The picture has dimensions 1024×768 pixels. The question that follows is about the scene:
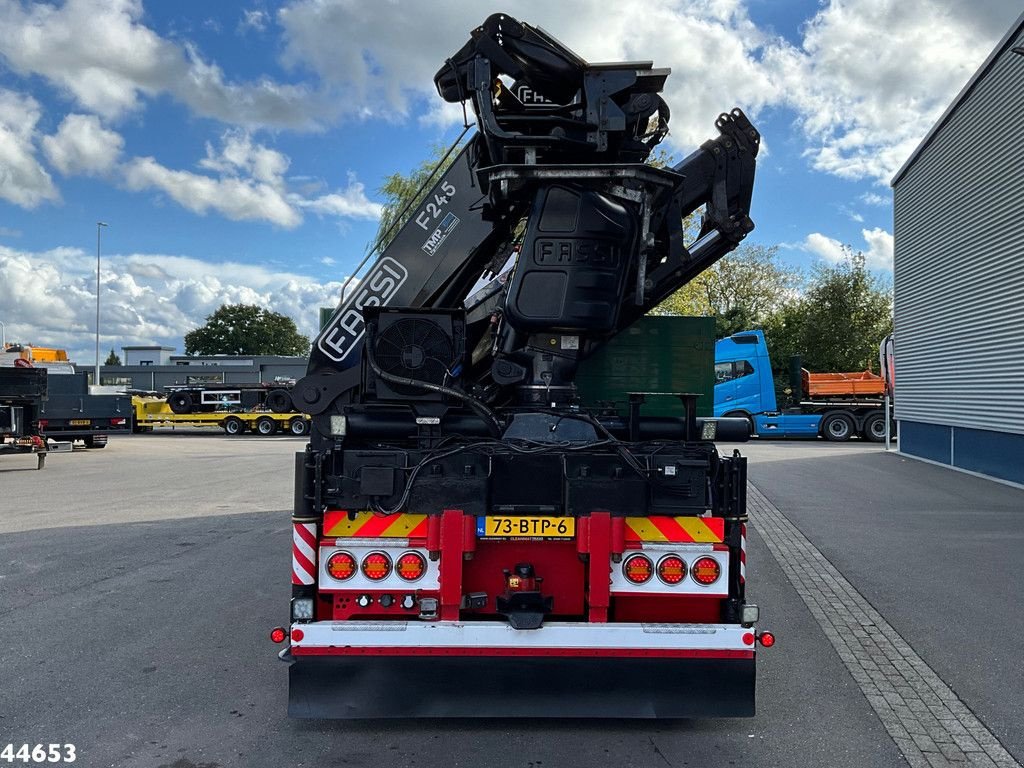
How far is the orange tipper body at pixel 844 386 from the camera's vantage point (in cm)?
2966

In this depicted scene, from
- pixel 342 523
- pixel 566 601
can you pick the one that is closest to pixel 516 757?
pixel 566 601

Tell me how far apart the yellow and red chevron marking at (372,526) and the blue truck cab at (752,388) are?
2589 centimetres

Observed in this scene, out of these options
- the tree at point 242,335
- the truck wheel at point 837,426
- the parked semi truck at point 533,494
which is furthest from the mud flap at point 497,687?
the tree at point 242,335

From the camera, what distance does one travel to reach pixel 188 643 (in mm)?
5453

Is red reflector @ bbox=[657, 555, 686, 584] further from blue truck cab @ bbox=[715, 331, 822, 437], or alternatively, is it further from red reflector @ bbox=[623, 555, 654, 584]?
blue truck cab @ bbox=[715, 331, 822, 437]

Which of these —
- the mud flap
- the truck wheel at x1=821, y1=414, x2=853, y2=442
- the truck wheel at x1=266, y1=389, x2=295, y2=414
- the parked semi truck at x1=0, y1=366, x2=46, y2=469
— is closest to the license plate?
the mud flap

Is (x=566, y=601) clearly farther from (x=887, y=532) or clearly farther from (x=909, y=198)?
(x=909, y=198)

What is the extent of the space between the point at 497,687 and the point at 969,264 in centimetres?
Result: 1641

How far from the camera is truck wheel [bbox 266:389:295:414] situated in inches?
216

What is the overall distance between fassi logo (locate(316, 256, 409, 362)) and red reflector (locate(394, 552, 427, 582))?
5.71 feet

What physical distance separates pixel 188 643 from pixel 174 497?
27.3 feet

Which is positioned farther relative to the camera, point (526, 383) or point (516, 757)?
point (526, 383)

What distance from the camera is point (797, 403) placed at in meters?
30.5

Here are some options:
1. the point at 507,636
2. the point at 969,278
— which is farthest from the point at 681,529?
the point at 969,278
